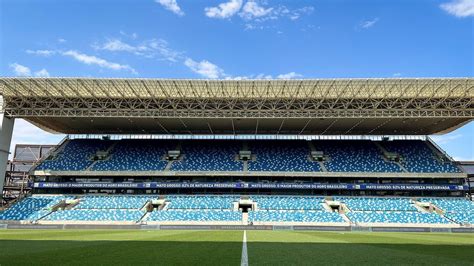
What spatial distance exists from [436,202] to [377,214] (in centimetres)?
1033

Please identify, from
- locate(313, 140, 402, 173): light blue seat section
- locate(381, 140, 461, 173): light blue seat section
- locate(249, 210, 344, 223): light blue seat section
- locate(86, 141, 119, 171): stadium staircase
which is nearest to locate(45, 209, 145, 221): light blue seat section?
locate(86, 141, 119, 171): stadium staircase

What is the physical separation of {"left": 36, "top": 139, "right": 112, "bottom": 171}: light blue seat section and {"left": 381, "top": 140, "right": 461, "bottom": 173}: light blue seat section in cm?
4619

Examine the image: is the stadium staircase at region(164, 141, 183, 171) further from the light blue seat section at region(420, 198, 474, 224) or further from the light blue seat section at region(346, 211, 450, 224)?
the light blue seat section at region(420, 198, 474, 224)

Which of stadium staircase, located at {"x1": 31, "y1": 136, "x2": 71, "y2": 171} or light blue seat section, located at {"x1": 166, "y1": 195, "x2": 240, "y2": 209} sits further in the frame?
stadium staircase, located at {"x1": 31, "y1": 136, "x2": 71, "y2": 171}

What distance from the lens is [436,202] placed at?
46.4 meters

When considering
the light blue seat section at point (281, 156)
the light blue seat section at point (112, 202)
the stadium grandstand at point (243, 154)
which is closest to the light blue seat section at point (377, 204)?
the stadium grandstand at point (243, 154)

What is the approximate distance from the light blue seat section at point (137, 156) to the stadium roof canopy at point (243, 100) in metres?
5.79

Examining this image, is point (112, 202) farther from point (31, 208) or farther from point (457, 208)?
point (457, 208)

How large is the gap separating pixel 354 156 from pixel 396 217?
1412 cm

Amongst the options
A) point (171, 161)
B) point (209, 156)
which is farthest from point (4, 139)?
point (209, 156)

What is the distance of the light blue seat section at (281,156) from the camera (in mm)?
50656

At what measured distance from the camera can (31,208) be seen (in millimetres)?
43844

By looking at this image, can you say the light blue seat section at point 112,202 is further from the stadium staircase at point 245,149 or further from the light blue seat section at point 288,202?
the light blue seat section at point 288,202

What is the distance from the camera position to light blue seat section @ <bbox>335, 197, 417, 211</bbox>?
4438 centimetres
